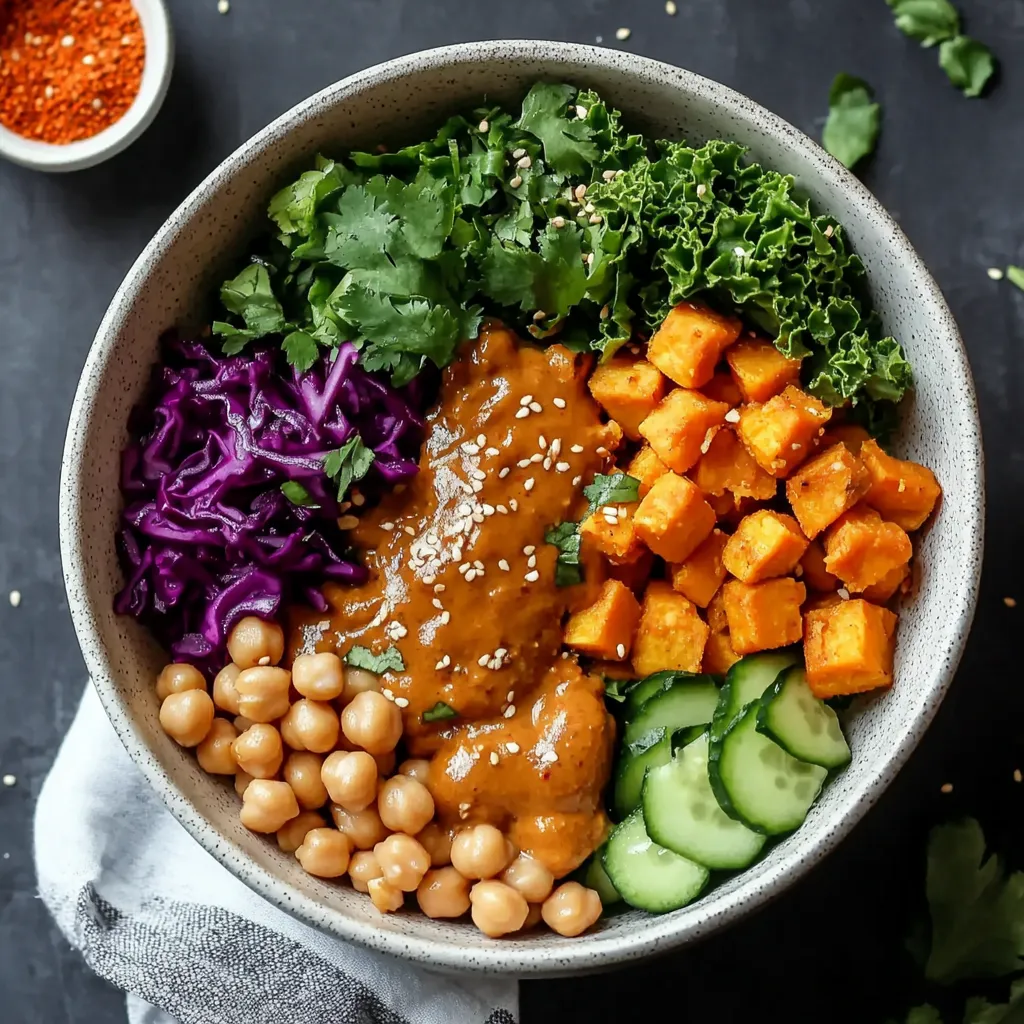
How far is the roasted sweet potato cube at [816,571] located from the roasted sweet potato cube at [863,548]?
2.0 inches

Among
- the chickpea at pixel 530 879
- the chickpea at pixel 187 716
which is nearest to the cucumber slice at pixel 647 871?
the chickpea at pixel 530 879

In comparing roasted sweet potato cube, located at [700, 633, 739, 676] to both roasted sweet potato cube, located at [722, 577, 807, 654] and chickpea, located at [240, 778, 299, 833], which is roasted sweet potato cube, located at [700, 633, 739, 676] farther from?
chickpea, located at [240, 778, 299, 833]

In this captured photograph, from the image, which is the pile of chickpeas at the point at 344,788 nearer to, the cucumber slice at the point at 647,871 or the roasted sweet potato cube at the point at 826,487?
the cucumber slice at the point at 647,871

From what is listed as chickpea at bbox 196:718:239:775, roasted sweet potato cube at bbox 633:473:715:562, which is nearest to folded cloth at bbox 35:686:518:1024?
chickpea at bbox 196:718:239:775

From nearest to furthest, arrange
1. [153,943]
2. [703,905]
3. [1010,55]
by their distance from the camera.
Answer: [703,905] < [153,943] < [1010,55]

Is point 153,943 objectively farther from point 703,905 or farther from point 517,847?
point 703,905

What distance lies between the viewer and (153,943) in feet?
10.3

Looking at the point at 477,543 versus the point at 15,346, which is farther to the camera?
the point at 15,346

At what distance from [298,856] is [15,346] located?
1779 millimetres

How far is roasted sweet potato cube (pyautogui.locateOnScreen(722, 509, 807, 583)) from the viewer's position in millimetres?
2592

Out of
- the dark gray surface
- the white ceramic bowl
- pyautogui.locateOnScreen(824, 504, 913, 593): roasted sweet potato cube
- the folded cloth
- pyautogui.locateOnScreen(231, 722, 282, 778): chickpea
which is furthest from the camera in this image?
the dark gray surface

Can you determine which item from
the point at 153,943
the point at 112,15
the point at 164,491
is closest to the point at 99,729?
the point at 153,943

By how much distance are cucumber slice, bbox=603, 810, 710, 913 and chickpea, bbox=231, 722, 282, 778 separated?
781 mm

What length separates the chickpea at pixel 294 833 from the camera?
2.74 metres
